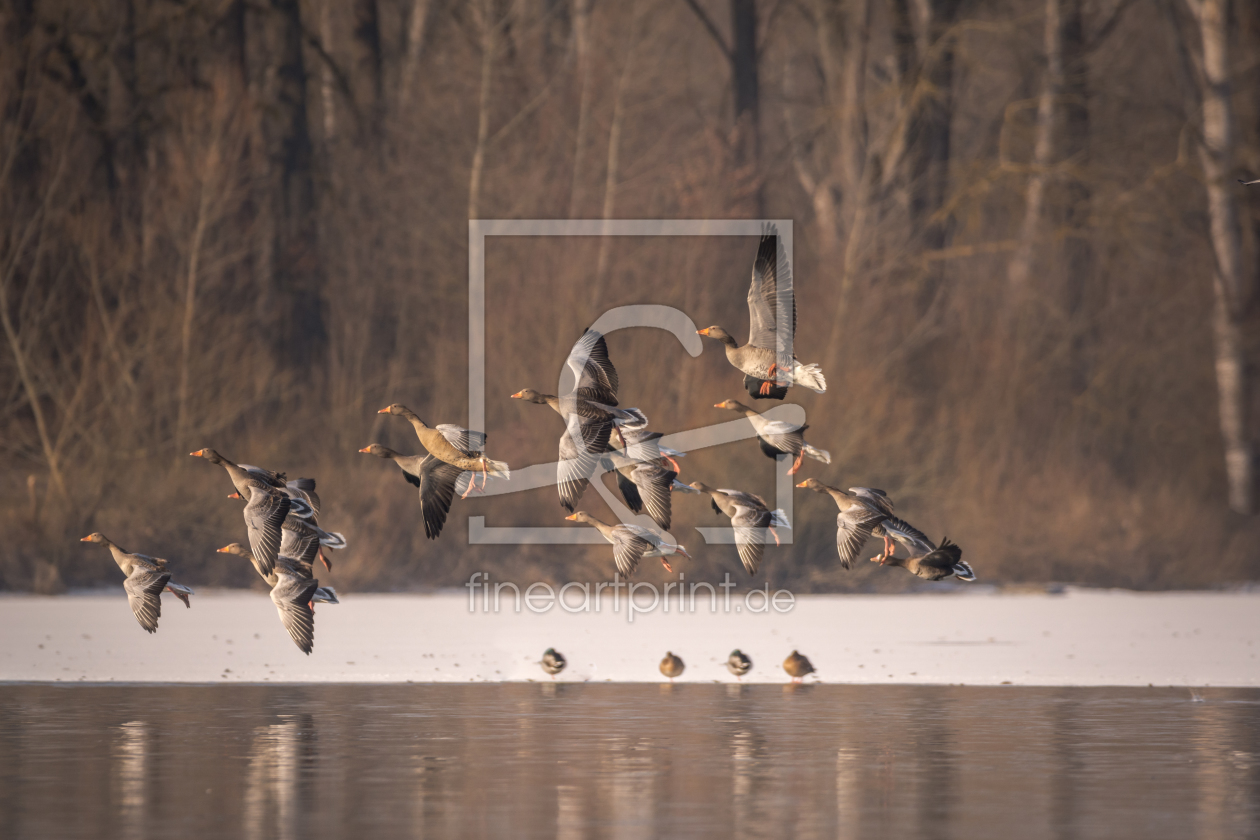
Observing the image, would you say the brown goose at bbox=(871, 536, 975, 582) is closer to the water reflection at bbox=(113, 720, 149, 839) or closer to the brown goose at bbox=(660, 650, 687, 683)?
the water reflection at bbox=(113, 720, 149, 839)

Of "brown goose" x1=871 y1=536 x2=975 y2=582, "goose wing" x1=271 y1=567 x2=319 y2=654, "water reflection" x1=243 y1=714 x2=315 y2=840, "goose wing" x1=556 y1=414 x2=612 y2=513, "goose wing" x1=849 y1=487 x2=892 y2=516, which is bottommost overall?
"water reflection" x1=243 y1=714 x2=315 y2=840

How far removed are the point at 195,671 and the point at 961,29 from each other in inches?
605

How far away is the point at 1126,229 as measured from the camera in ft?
87.4

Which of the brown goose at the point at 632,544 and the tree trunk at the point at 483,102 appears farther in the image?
the tree trunk at the point at 483,102

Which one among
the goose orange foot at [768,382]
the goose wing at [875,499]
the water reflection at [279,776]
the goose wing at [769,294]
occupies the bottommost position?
the water reflection at [279,776]

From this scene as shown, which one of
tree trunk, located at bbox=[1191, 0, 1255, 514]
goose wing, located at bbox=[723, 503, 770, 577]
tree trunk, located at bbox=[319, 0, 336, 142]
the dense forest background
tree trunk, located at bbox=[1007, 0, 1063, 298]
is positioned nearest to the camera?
goose wing, located at bbox=[723, 503, 770, 577]

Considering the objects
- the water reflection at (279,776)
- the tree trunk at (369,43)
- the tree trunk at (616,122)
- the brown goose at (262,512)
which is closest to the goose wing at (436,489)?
the brown goose at (262,512)

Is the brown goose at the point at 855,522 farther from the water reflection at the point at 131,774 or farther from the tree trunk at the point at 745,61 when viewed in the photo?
the tree trunk at the point at 745,61

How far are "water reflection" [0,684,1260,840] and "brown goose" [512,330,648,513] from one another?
Answer: 2324mm

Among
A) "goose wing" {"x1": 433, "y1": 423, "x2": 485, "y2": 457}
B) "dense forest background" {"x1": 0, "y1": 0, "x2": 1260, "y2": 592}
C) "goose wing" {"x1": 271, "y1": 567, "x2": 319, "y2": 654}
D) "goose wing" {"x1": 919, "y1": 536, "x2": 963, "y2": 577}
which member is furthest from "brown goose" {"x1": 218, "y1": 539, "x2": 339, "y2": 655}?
"dense forest background" {"x1": 0, "y1": 0, "x2": 1260, "y2": 592}

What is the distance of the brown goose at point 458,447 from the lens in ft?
30.8

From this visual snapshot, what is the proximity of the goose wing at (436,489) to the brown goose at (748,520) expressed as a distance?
50.7 inches

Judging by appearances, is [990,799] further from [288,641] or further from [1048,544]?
[1048,544]

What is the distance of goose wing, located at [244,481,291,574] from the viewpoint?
9398 mm
